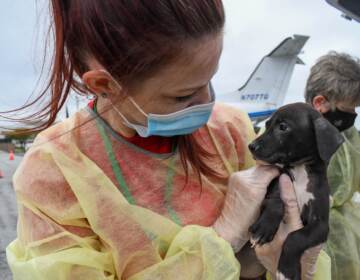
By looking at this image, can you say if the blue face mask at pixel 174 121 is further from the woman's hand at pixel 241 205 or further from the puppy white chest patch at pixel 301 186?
the puppy white chest patch at pixel 301 186

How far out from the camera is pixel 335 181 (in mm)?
2014

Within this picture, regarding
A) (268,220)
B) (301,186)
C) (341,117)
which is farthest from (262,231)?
(341,117)

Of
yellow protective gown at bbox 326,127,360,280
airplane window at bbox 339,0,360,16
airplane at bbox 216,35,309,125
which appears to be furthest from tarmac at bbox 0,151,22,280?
airplane at bbox 216,35,309,125

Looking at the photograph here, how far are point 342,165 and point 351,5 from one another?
2.44ft

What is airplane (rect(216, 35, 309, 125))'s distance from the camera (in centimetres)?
1458

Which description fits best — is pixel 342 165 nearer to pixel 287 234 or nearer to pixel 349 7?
pixel 349 7

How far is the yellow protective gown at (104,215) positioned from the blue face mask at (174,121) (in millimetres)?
91

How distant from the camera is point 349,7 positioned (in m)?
1.84

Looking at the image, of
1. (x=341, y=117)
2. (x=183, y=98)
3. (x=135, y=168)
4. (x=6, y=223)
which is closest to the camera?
(x=183, y=98)

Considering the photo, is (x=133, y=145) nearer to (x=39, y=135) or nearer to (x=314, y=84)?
(x=39, y=135)

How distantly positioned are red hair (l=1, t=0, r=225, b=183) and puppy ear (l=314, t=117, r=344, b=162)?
0.47 meters

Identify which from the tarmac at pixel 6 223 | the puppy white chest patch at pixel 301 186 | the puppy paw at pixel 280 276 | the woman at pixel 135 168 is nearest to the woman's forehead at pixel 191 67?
the woman at pixel 135 168

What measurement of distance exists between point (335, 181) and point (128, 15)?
1530 millimetres

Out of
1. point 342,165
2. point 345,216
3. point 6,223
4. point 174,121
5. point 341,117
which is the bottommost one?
point 6,223
